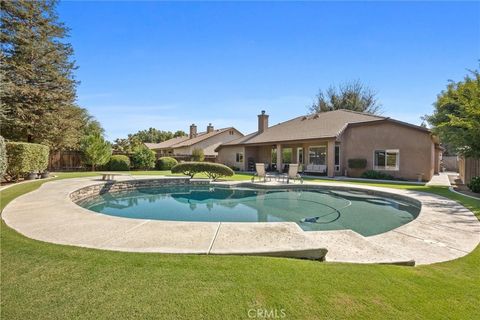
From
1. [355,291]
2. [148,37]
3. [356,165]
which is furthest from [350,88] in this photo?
[355,291]

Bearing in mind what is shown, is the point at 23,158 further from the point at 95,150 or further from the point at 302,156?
the point at 302,156

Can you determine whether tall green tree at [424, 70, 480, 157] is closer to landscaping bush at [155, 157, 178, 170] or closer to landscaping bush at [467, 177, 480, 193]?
landscaping bush at [467, 177, 480, 193]

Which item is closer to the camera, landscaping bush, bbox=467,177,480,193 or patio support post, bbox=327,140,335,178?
landscaping bush, bbox=467,177,480,193

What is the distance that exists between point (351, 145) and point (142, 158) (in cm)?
1999

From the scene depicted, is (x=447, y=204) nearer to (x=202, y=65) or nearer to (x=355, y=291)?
(x=355, y=291)

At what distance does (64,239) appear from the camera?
4.74m

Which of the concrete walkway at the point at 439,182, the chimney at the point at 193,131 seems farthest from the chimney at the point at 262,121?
the concrete walkway at the point at 439,182

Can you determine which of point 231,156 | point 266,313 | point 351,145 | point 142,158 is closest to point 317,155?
point 351,145

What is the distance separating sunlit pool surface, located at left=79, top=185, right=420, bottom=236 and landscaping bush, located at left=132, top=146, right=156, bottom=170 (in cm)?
1251

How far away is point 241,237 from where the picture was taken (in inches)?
196

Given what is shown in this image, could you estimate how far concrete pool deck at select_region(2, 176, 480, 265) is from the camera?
174 inches

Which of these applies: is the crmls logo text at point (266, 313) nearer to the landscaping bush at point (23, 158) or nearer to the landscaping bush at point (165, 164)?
the landscaping bush at point (23, 158)

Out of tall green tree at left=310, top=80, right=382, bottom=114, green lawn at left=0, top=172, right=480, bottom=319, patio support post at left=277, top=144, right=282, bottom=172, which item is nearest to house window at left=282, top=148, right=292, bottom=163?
patio support post at left=277, top=144, right=282, bottom=172

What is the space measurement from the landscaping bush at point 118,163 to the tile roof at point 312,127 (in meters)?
11.9
